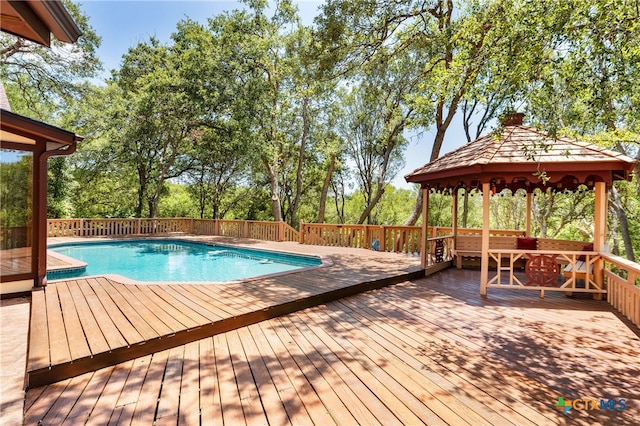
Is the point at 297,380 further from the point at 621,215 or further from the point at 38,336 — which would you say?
the point at 621,215

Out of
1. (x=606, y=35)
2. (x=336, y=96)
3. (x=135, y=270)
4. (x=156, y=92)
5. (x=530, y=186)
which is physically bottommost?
(x=135, y=270)

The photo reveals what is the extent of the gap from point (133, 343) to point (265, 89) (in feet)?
42.3

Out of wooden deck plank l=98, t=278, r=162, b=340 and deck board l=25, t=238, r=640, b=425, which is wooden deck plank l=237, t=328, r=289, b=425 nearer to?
deck board l=25, t=238, r=640, b=425

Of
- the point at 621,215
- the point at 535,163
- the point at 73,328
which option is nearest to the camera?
the point at 73,328

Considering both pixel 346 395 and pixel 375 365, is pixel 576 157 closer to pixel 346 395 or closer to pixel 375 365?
pixel 375 365

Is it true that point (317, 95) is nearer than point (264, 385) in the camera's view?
No

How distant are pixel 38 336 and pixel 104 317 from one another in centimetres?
62

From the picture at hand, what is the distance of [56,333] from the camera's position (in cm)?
312

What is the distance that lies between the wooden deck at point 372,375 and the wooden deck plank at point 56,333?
9.9 inches

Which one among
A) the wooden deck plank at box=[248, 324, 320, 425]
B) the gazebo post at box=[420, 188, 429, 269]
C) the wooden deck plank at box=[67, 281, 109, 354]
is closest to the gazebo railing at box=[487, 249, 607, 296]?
the gazebo post at box=[420, 188, 429, 269]

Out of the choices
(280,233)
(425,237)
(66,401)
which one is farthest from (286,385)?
(280,233)

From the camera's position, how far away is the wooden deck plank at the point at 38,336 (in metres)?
2.53

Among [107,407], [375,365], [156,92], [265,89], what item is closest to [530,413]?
[375,365]

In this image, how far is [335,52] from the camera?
28.3 feet
